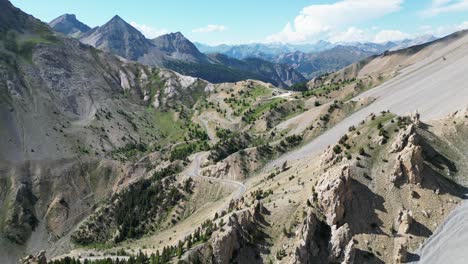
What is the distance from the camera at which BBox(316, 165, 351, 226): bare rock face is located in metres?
74.5

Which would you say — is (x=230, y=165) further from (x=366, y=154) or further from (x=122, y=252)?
(x=366, y=154)

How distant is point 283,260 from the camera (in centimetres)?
7125

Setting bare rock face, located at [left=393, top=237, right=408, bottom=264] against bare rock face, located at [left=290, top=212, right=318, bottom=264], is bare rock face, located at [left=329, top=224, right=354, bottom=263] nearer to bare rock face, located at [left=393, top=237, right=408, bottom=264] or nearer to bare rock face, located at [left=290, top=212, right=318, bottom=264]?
bare rock face, located at [left=290, top=212, right=318, bottom=264]

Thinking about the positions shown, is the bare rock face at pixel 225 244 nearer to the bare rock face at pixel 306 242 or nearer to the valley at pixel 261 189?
the valley at pixel 261 189

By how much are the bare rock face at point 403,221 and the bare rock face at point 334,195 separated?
9.27 meters

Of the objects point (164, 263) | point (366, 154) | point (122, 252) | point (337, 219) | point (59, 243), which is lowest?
point (59, 243)

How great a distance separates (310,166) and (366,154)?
16.4 meters

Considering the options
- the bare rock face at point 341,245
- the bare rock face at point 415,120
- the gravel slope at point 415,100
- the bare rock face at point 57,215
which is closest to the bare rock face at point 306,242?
the bare rock face at point 341,245

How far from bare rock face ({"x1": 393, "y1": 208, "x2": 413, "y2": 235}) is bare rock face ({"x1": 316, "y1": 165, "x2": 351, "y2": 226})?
927 cm

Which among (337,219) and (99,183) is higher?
(337,219)

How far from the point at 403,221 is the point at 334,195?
1273 centimetres

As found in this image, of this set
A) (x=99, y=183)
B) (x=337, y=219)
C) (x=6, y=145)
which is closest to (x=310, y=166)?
(x=337, y=219)

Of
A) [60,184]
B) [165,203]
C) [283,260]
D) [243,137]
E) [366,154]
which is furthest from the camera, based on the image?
[243,137]

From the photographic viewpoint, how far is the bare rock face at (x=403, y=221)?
72.5 m
